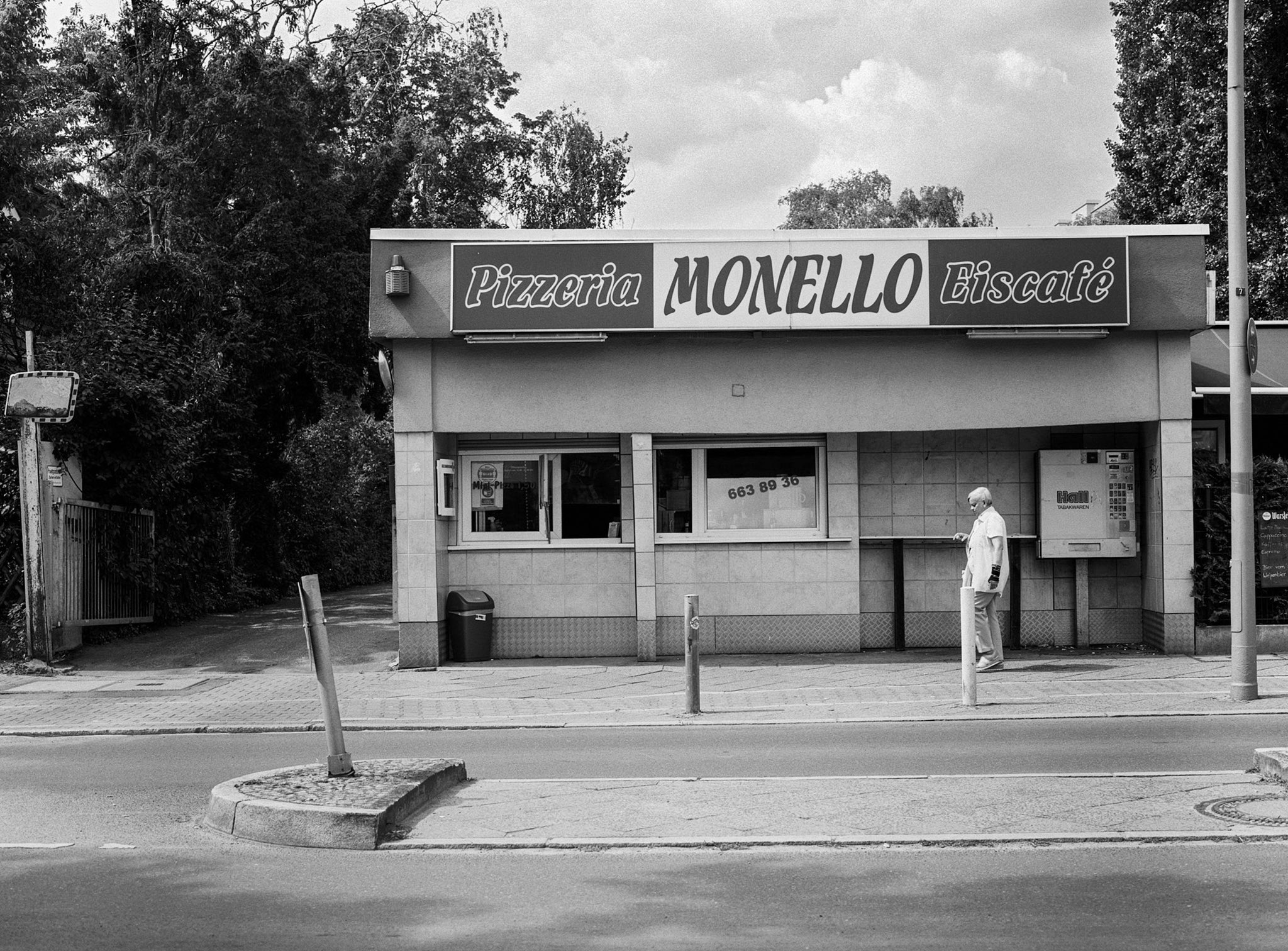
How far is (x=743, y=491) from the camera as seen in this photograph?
16.8 meters

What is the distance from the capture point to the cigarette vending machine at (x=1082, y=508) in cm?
1639

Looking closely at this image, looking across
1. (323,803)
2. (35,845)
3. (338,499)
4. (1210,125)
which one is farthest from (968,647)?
(338,499)

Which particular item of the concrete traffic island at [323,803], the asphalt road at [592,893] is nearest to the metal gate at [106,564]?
the asphalt road at [592,893]

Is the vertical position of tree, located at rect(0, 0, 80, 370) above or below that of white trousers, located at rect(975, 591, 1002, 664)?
above

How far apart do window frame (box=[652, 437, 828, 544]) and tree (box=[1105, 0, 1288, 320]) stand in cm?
1403

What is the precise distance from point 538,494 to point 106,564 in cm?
646

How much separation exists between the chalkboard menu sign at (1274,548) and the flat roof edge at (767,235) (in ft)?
11.3

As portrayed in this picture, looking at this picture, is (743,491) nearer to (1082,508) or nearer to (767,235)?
(767,235)

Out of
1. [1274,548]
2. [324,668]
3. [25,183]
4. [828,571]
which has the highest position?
[25,183]

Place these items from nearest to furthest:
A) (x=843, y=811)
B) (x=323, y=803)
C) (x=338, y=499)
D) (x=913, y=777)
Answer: (x=323, y=803), (x=843, y=811), (x=913, y=777), (x=338, y=499)

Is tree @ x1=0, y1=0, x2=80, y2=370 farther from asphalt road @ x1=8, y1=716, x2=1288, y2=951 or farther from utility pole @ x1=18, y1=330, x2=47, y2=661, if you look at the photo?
asphalt road @ x1=8, y1=716, x2=1288, y2=951

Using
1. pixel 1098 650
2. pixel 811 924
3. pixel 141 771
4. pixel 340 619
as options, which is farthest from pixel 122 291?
pixel 811 924

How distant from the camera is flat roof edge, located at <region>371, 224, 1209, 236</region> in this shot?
15.8 meters

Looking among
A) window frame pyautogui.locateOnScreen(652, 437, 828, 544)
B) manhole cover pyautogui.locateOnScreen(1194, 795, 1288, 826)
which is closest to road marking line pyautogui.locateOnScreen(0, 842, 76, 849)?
manhole cover pyautogui.locateOnScreen(1194, 795, 1288, 826)
